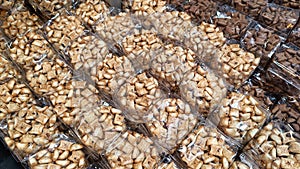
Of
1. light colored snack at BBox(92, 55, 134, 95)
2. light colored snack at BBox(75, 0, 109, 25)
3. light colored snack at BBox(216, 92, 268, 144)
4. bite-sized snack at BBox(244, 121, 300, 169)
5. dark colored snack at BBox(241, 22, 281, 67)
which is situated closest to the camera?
bite-sized snack at BBox(244, 121, 300, 169)

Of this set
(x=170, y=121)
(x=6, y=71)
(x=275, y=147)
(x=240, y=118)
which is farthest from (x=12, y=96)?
(x=275, y=147)

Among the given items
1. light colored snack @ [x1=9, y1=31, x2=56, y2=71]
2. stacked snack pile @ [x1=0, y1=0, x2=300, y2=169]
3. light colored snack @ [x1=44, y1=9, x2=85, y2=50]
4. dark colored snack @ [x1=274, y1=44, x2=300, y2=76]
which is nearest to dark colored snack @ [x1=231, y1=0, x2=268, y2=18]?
stacked snack pile @ [x1=0, y1=0, x2=300, y2=169]

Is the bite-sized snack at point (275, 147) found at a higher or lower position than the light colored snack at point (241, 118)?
lower

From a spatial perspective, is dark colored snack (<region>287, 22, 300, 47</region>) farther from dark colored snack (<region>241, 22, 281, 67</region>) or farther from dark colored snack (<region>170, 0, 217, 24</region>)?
dark colored snack (<region>170, 0, 217, 24</region>)

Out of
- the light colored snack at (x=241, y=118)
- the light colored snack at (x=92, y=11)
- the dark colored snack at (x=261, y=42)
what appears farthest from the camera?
the light colored snack at (x=92, y=11)

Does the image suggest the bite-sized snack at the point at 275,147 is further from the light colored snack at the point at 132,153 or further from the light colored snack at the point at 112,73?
the light colored snack at the point at 112,73

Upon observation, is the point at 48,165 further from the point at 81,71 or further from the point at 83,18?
the point at 83,18

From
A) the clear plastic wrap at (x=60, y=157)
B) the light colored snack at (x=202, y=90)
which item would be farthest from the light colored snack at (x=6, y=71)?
the light colored snack at (x=202, y=90)
